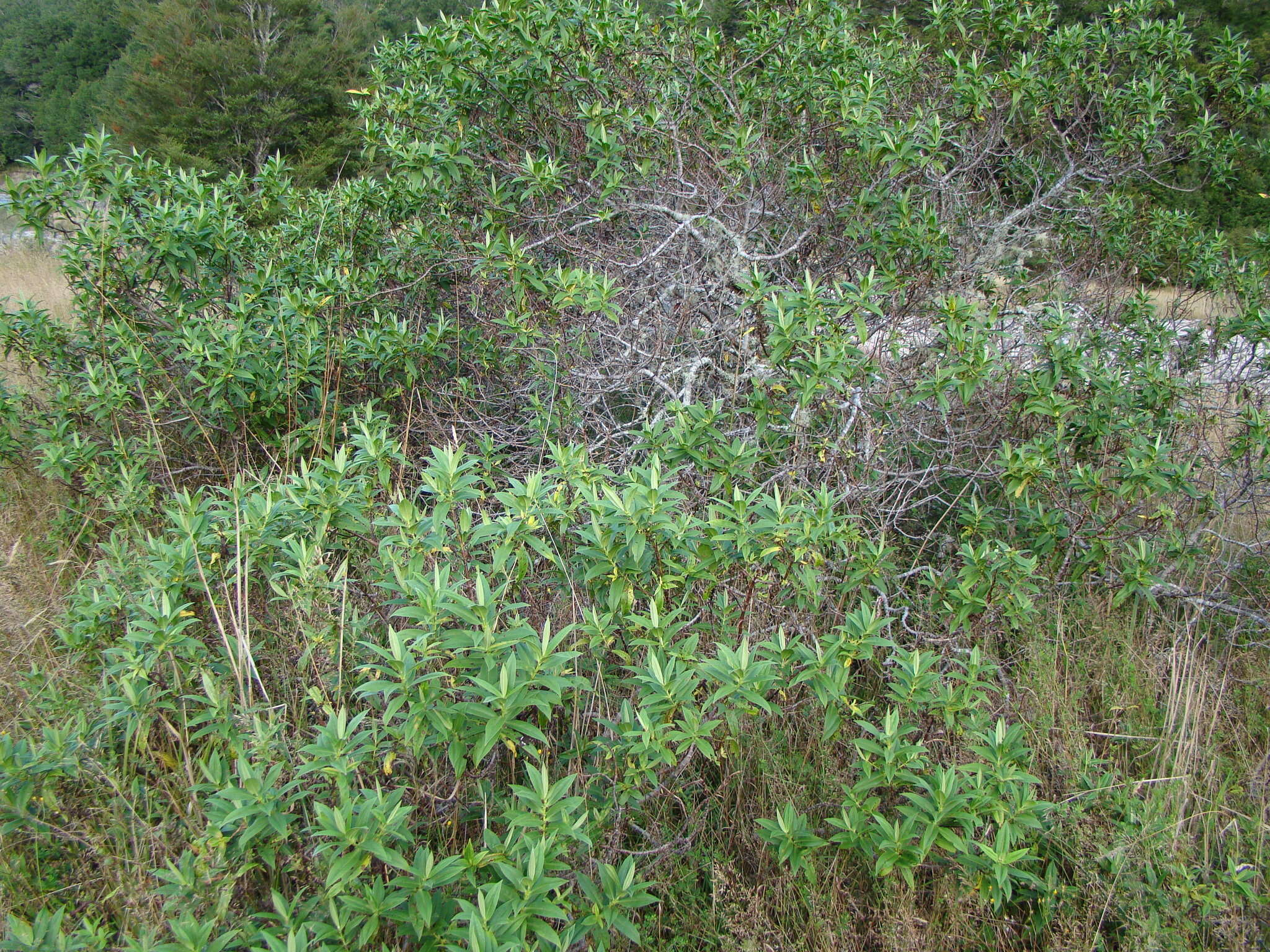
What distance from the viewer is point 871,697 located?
257cm

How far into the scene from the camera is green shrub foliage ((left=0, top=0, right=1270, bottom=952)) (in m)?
1.76

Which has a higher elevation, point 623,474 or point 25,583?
point 623,474

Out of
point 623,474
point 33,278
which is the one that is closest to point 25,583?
point 623,474

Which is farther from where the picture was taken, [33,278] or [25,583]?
[33,278]

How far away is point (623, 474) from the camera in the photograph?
309 cm

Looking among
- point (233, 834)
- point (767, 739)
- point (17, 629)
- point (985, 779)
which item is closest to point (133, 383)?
point (17, 629)

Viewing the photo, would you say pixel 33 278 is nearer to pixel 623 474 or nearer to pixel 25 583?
pixel 25 583

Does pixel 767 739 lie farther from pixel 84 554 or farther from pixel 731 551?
pixel 84 554

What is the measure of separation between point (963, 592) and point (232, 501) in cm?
239

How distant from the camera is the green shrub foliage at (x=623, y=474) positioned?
1.76 metres

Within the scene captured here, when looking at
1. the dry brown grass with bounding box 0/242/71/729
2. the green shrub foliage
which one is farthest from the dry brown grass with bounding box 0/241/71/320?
the green shrub foliage

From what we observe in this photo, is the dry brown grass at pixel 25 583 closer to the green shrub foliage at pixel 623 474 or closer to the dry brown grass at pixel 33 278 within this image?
the green shrub foliage at pixel 623 474

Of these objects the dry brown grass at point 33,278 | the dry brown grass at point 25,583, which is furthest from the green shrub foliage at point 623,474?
the dry brown grass at point 33,278

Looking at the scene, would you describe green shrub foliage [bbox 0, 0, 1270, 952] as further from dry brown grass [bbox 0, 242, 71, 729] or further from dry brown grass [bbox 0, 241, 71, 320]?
dry brown grass [bbox 0, 241, 71, 320]
